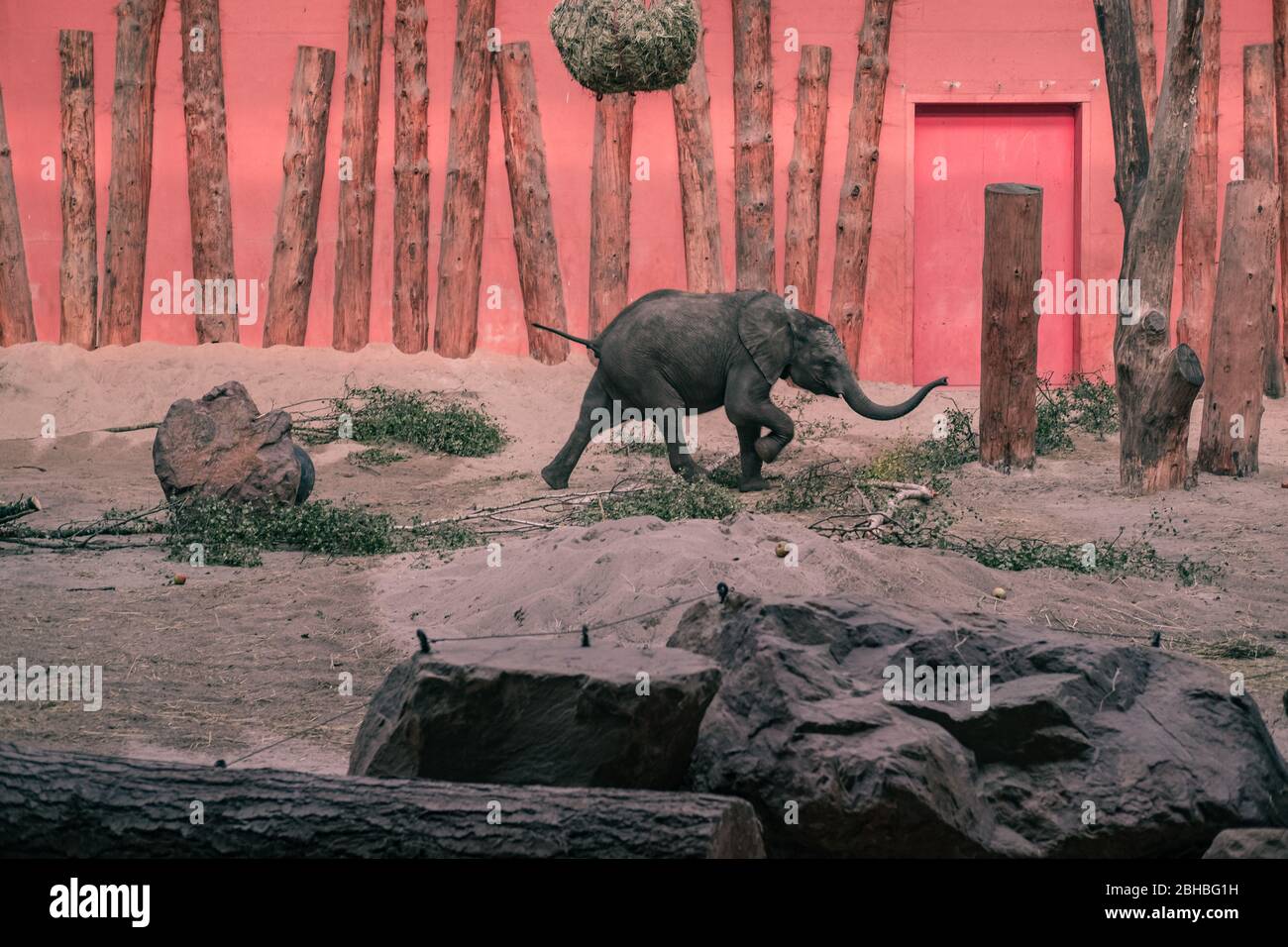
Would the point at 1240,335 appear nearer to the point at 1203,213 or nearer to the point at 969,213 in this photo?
the point at 1203,213

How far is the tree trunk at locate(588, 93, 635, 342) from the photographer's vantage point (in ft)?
46.2

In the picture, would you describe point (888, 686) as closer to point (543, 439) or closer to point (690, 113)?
point (543, 439)

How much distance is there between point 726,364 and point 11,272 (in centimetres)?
733

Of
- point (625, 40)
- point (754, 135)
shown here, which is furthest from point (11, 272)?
point (625, 40)

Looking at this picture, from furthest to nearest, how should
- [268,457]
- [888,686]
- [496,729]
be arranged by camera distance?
[268,457] → [888,686] → [496,729]

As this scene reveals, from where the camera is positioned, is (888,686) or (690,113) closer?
(888,686)

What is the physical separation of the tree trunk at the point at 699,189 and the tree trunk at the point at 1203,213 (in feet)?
14.1

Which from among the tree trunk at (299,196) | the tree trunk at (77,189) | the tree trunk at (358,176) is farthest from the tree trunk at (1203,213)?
the tree trunk at (77,189)

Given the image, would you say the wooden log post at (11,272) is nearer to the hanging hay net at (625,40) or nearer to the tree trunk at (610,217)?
the tree trunk at (610,217)

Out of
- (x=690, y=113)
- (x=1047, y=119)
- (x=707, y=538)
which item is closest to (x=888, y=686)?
(x=707, y=538)

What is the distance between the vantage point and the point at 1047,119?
14.8m

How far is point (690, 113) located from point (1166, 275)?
5.12 meters

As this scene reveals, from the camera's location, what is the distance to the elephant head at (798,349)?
10.9 m
